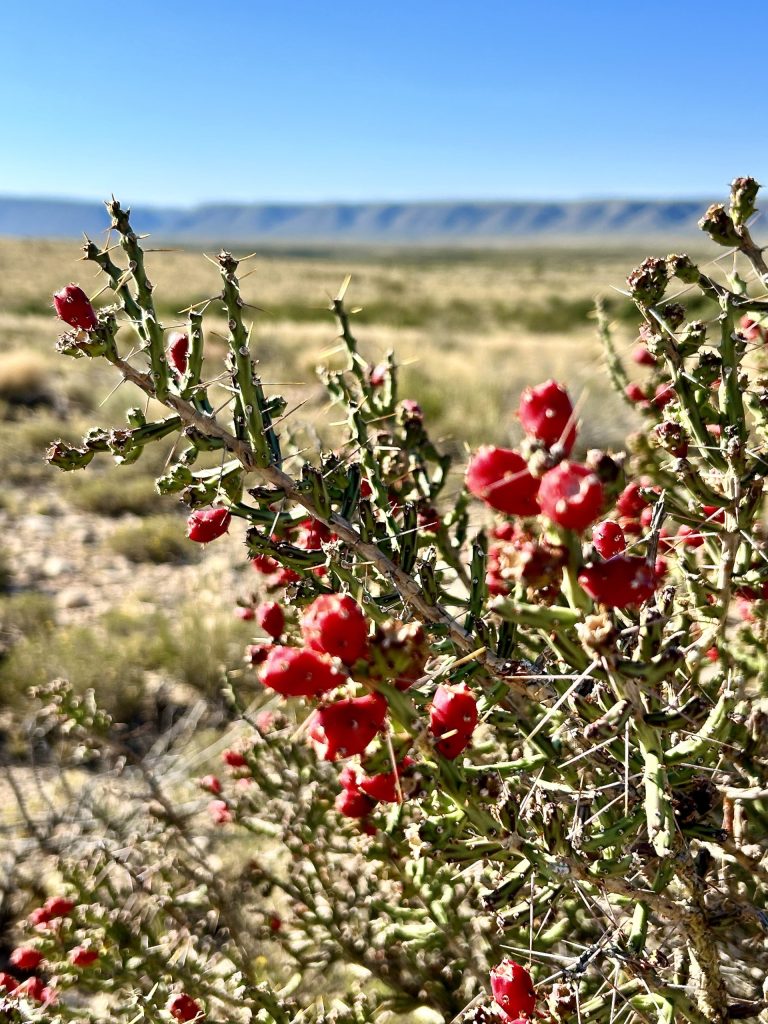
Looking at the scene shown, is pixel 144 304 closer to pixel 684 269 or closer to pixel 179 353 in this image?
pixel 179 353

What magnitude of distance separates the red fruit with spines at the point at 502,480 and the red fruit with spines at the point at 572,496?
0.30 feet

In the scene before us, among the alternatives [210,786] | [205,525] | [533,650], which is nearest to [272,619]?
[205,525]

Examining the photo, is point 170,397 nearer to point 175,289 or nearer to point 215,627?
point 215,627

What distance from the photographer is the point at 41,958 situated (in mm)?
3205

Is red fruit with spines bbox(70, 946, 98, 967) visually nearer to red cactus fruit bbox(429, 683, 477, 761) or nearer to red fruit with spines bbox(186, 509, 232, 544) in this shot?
red fruit with spines bbox(186, 509, 232, 544)

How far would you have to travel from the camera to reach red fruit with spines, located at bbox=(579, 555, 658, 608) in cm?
117

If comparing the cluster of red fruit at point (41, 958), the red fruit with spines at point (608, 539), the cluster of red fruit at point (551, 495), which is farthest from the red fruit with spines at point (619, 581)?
the cluster of red fruit at point (41, 958)

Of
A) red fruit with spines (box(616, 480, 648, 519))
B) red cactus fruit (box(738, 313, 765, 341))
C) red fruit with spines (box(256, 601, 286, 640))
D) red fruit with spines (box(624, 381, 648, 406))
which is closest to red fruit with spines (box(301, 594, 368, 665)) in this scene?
red fruit with spines (box(256, 601, 286, 640))

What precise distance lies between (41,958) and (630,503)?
2966mm

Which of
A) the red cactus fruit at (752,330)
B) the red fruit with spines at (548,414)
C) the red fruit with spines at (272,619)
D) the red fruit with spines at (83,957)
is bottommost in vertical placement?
the red fruit with spines at (83,957)

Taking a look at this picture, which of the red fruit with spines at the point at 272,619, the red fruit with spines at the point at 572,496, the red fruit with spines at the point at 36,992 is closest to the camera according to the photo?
the red fruit with spines at the point at 572,496

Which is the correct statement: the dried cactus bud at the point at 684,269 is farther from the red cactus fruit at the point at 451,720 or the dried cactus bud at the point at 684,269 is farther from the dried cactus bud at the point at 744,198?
the red cactus fruit at the point at 451,720

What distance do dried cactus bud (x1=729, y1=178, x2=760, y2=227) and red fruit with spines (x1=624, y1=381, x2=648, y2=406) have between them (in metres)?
1.03

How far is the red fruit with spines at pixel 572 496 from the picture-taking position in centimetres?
112
